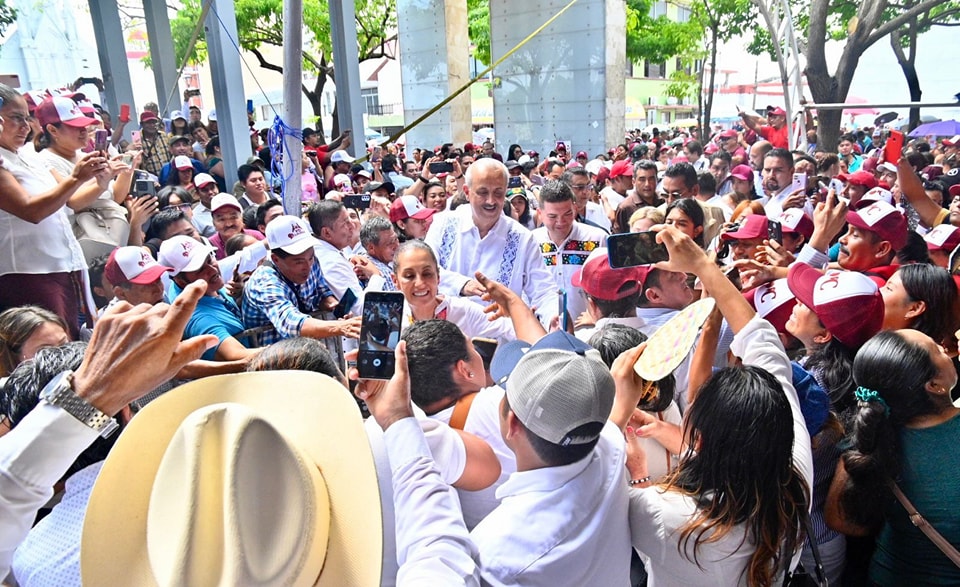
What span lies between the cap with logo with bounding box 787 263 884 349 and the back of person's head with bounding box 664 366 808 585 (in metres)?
1.07

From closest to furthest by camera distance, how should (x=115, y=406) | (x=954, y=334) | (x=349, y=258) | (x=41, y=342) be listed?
(x=115, y=406) < (x=41, y=342) < (x=954, y=334) < (x=349, y=258)

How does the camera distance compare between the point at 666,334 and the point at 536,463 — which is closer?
the point at 536,463

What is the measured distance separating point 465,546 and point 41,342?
7.37ft

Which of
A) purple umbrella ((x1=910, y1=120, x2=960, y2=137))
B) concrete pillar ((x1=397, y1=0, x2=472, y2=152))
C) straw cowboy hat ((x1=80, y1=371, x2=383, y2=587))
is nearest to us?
straw cowboy hat ((x1=80, y1=371, x2=383, y2=587))

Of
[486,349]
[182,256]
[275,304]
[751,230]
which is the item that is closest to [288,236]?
[275,304]

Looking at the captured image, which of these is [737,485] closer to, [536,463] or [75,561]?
[536,463]

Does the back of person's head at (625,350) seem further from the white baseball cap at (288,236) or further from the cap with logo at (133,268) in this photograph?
the cap with logo at (133,268)

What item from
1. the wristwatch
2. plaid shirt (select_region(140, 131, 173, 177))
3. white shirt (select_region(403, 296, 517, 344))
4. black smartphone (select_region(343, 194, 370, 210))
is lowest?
white shirt (select_region(403, 296, 517, 344))

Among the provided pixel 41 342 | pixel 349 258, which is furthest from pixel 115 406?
pixel 349 258

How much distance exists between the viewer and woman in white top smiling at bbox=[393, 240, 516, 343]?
11.4 ft

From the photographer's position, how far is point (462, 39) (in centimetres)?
1731

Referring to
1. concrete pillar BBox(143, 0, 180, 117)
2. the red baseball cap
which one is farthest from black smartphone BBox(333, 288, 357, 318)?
concrete pillar BBox(143, 0, 180, 117)

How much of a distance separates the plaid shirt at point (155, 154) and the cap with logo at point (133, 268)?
19.9ft

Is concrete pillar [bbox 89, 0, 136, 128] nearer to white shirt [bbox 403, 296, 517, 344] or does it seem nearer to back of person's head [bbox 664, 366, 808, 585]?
white shirt [bbox 403, 296, 517, 344]
